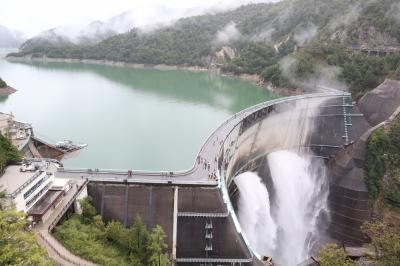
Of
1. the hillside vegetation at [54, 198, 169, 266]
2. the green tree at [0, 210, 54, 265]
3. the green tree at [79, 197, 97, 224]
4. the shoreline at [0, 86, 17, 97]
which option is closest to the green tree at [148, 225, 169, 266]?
the hillside vegetation at [54, 198, 169, 266]

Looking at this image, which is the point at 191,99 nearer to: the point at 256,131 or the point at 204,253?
the point at 256,131

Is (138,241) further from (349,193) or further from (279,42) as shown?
(279,42)

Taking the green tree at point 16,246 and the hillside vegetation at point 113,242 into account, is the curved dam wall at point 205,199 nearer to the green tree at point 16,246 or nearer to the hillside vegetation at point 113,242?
the hillside vegetation at point 113,242

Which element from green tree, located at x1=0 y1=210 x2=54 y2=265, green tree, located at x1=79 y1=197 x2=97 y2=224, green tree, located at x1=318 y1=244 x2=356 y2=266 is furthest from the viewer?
green tree, located at x1=79 y1=197 x2=97 y2=224

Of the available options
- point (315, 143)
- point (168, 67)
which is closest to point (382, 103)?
point (315, 143)

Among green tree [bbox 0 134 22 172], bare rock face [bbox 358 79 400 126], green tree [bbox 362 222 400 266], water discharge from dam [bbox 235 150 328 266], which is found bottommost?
water discharge from dam [bbox 235 150 328 266]

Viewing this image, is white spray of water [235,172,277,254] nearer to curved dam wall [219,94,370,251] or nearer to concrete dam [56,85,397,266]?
concrete dam [56,85,397,266]

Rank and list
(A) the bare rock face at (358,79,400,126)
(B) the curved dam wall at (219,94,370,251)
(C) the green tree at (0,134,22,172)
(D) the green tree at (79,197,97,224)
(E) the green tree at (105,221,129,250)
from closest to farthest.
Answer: (E) the green tree at (105,221,129,250)
(D) the green tree at (79,197,97,224)
(C) the green tree at (0,134,22,172)
(B) the curved dam wall at (219,94,370,251)
(A) the bare rock face at (358,79,400,126)
